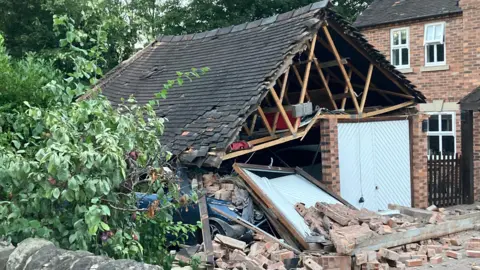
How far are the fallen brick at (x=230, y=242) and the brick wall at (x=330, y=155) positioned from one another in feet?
12.5

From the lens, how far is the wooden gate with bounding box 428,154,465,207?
47.8ft

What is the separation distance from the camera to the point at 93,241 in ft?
15.6

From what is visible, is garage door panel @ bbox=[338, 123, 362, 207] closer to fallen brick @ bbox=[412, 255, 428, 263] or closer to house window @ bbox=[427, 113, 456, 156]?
fallen brick @ bbox=[412, 255, 428, 263]

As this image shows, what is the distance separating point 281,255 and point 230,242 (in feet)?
2.79

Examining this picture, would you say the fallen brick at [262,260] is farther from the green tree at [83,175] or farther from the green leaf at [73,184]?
the green leaf at [73,184]

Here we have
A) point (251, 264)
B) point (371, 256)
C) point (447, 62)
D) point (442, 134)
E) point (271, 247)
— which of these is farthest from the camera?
point (442, 134)

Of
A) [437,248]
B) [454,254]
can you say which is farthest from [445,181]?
[454,254]

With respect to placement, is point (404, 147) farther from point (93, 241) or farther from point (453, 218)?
point (93, 241)

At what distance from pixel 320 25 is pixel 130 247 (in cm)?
754

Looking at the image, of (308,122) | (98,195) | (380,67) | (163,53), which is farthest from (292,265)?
(163,53)

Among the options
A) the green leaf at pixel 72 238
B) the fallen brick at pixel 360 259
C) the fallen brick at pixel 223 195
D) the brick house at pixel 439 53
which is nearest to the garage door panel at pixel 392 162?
the fallen brick at pixel 360 259

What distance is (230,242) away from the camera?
8.38 metres

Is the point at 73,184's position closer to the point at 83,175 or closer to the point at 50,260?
the point at 83,175

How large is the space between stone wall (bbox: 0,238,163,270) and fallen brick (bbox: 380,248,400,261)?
20.2 feet
